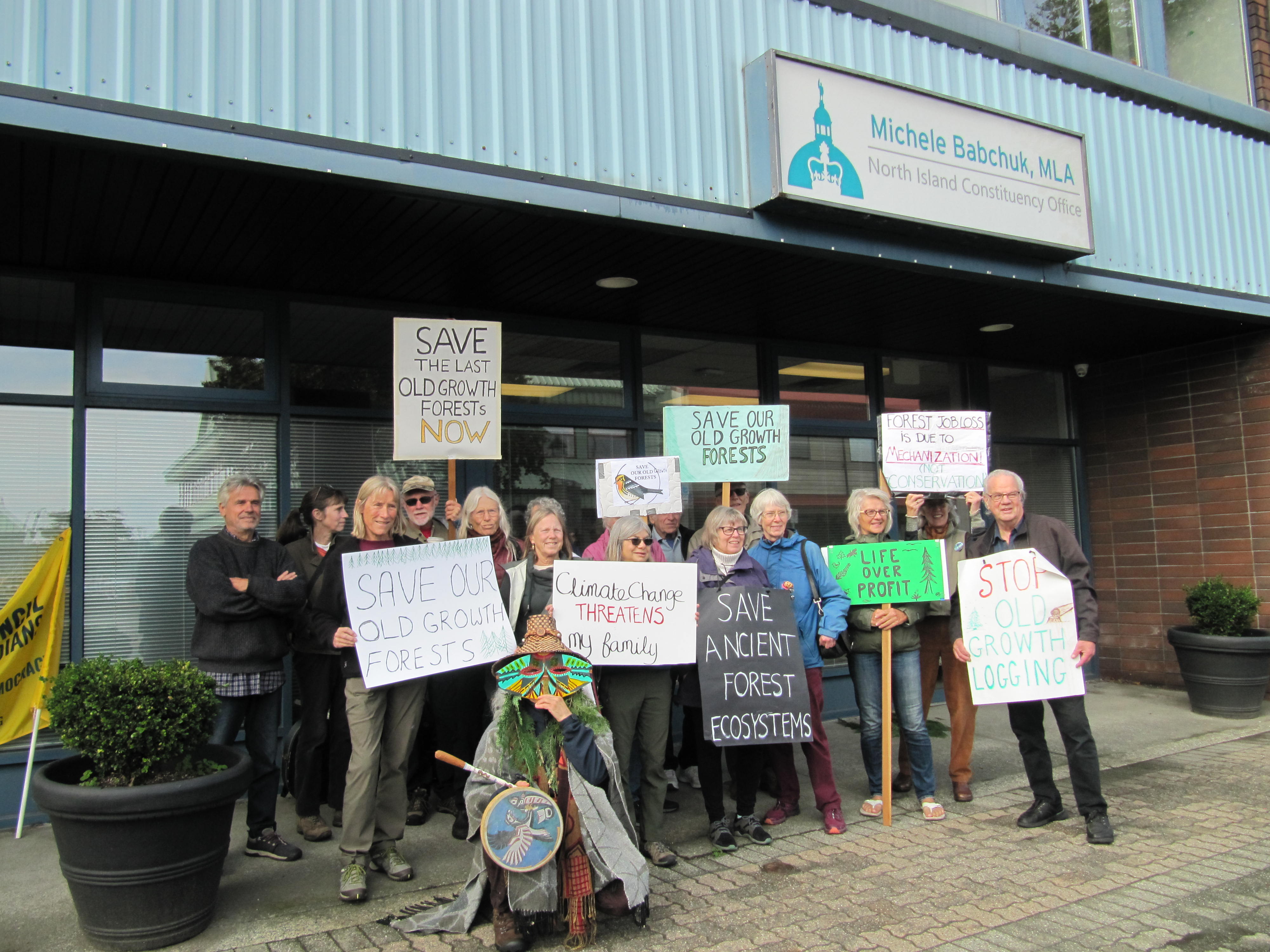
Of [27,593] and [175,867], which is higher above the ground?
[27,593]

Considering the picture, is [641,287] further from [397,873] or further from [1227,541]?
[1227,541]

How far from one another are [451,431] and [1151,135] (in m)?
6.92

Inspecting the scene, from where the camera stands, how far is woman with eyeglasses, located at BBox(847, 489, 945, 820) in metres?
5.55

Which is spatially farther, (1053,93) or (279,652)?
(1053,93)

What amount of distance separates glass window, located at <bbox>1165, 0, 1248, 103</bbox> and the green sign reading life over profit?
7.38 metres

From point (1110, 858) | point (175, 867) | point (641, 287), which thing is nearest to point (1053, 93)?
point (641, 287)

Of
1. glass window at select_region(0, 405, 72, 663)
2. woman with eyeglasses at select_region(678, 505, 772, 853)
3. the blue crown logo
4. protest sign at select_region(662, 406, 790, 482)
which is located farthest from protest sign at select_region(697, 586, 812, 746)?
glass window at select_region(0, 405, 72, 663)

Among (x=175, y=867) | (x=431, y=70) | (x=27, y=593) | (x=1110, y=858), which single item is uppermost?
(x=431, y=70)

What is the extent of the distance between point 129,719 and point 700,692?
2752mm

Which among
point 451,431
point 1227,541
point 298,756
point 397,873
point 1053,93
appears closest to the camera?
point 397,873

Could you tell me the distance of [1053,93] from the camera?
7.76 meters

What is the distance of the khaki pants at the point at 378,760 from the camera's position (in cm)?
443

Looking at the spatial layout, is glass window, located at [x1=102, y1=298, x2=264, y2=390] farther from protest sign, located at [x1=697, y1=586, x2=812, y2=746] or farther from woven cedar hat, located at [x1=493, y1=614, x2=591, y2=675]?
protest sign, located at [x1=697, y1=586, x2=812, y2=746]

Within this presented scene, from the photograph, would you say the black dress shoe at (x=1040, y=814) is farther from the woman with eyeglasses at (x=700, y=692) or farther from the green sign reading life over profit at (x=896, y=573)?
the woman with eyeglasses at (x=700, y=692)
